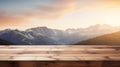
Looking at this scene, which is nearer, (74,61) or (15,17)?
(74,61)

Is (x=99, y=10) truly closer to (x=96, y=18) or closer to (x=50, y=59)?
→ (x=96, y=18)

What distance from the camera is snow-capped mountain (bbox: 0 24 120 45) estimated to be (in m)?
2.77

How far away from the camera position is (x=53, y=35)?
9.15 feet

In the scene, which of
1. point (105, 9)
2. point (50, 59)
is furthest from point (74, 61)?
point (105, 9)

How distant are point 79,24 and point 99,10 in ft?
1.04

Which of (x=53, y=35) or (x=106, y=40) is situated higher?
→ (x=53, y=35)

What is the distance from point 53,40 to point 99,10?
28.0 inches

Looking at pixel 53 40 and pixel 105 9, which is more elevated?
pixel 105 9

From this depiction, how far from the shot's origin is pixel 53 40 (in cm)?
279

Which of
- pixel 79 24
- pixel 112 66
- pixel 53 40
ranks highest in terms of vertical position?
pixel 79 24

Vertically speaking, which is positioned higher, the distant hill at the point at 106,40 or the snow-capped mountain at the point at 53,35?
the snow-capped mountain at the point at 53,35

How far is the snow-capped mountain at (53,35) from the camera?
2.77m

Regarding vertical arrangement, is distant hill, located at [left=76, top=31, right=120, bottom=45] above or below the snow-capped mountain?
below

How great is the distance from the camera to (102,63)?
1757 mm
